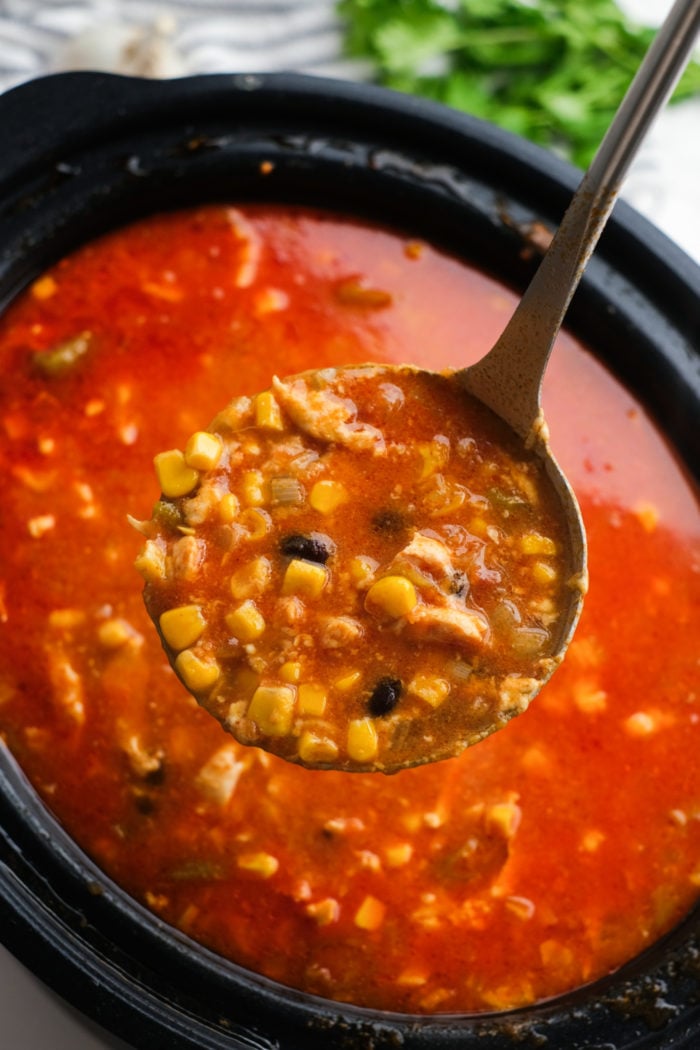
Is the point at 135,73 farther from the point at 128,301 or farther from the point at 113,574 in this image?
the point at 113,574

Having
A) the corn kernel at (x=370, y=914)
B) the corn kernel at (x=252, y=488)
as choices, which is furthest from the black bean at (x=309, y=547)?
the corn kernel at (x=370, y=914)

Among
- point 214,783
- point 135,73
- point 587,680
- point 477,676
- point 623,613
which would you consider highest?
point 135,73

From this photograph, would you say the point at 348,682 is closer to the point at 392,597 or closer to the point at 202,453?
the point at 392,597

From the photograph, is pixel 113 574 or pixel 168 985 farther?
pixel 113 574

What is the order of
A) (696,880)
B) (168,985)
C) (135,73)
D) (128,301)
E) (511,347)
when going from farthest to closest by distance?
(135,73), (128,301), (696,880), (168,985), (511,347)

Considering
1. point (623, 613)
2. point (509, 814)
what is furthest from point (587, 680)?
point (509, 814)

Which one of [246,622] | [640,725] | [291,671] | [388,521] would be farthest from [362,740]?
[640,725]
